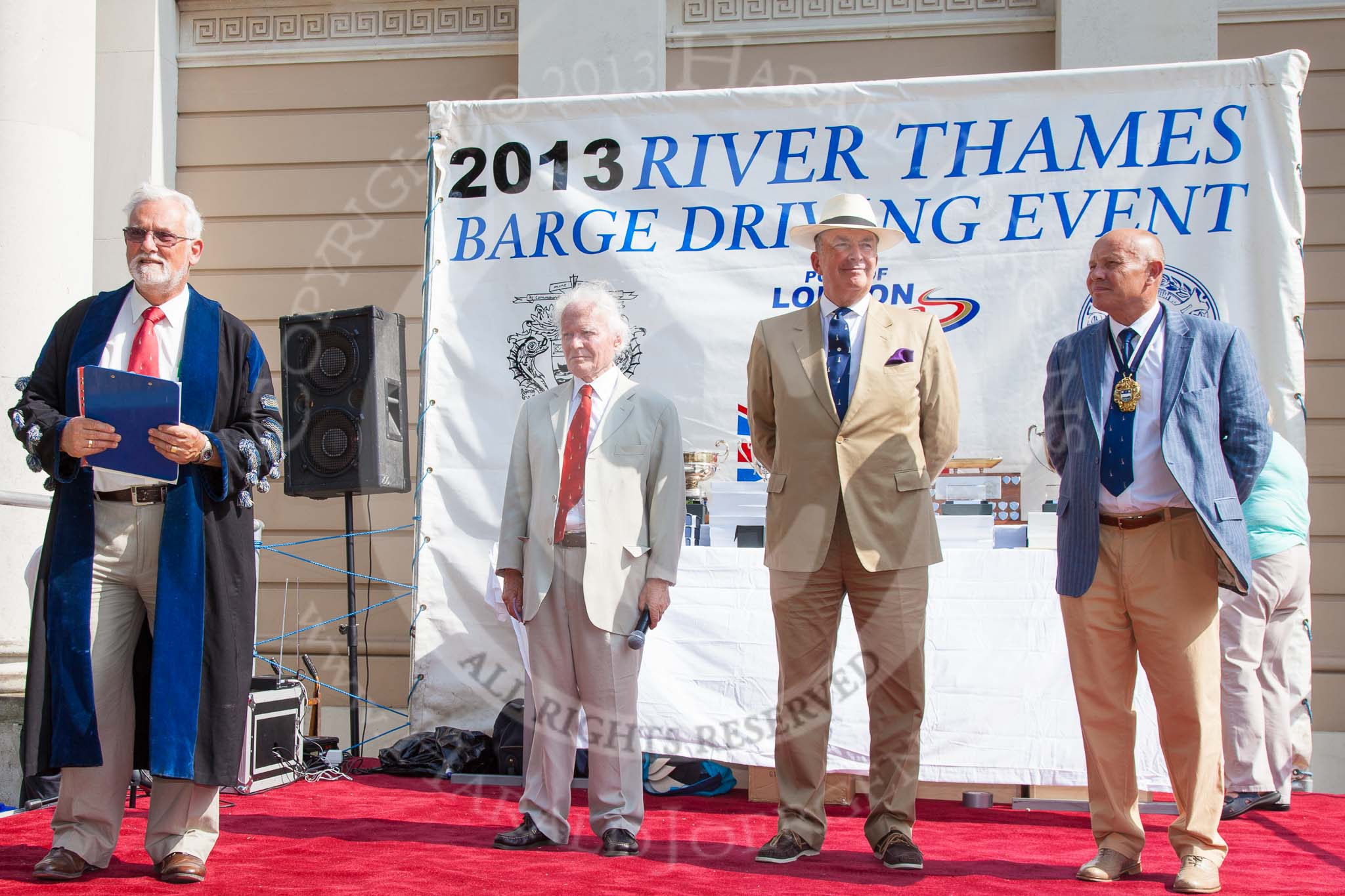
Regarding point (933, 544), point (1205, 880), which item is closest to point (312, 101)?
point (933, 544)

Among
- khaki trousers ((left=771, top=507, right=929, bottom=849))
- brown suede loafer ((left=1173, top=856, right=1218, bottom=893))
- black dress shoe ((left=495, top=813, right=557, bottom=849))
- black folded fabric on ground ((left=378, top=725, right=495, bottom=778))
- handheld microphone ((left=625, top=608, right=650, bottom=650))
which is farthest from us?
black folded fabric on ground ((left=378, top=725, right=495, bottom=778))

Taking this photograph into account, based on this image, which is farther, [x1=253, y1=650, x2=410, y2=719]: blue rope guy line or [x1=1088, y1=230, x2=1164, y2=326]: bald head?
[x1=253, y1=650, x2=410, y2=719]: blue rope guy line

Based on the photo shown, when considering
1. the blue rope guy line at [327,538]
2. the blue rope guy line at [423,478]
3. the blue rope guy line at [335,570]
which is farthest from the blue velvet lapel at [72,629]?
the blue rope guy line at [327,538]

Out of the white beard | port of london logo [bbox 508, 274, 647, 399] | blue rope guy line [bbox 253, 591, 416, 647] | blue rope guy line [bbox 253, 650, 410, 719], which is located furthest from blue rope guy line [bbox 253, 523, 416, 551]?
the white beard

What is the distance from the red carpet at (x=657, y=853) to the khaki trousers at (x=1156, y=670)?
0.18m

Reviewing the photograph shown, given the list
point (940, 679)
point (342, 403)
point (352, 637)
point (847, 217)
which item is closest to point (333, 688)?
point (352, 637)

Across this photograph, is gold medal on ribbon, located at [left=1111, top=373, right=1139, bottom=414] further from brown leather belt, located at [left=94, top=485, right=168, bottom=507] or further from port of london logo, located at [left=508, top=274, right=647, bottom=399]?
port of london logo, located at [left=508, top=274, right=647, bottom=399]

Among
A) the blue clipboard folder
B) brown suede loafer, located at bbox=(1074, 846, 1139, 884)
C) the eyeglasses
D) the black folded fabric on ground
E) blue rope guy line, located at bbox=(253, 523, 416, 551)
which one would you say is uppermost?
the eyeglasses

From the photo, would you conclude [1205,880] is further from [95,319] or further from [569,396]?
[95,319]

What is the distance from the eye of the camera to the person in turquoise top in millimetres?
4539

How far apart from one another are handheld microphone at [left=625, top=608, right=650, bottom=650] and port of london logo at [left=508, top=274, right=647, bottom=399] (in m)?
2.09

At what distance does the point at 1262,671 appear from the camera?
485cm

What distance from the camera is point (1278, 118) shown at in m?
5.00

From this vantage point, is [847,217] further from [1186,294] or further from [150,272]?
[1186,294]
